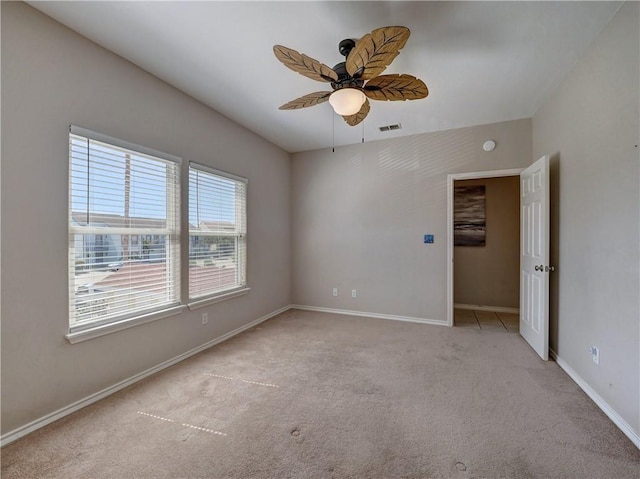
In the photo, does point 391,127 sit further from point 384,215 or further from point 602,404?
point 602,404

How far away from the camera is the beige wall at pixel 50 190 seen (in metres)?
1.68

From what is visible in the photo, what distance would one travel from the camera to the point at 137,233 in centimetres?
239

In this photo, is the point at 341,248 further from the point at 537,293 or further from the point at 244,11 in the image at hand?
the point at 244,11

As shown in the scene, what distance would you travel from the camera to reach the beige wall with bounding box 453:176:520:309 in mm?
4543

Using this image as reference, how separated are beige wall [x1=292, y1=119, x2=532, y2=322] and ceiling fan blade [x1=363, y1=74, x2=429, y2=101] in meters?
2.11

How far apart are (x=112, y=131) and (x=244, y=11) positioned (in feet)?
4.45

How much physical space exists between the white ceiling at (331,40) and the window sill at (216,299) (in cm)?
213

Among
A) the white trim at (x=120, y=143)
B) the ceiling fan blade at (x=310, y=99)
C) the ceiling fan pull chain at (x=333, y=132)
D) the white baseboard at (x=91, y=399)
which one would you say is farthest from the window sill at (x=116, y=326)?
the ceiling fan pull chain at (x=333, y=132)

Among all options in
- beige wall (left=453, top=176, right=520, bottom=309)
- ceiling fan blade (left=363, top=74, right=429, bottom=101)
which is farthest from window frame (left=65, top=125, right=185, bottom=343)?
beige wall (left=453, top=176, right=520, bottom=309)

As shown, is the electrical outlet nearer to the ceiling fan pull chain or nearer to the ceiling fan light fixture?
the ceiling fan light fixture

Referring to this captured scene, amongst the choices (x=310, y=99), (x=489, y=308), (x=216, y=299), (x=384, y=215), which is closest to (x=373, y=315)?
(x=384, y=215)

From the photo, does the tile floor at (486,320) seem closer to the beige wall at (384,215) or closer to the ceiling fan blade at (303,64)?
the beige wall at (384,215)

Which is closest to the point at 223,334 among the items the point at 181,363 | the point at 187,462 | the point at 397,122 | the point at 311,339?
the point at 181,363

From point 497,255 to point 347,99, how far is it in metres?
4.06
